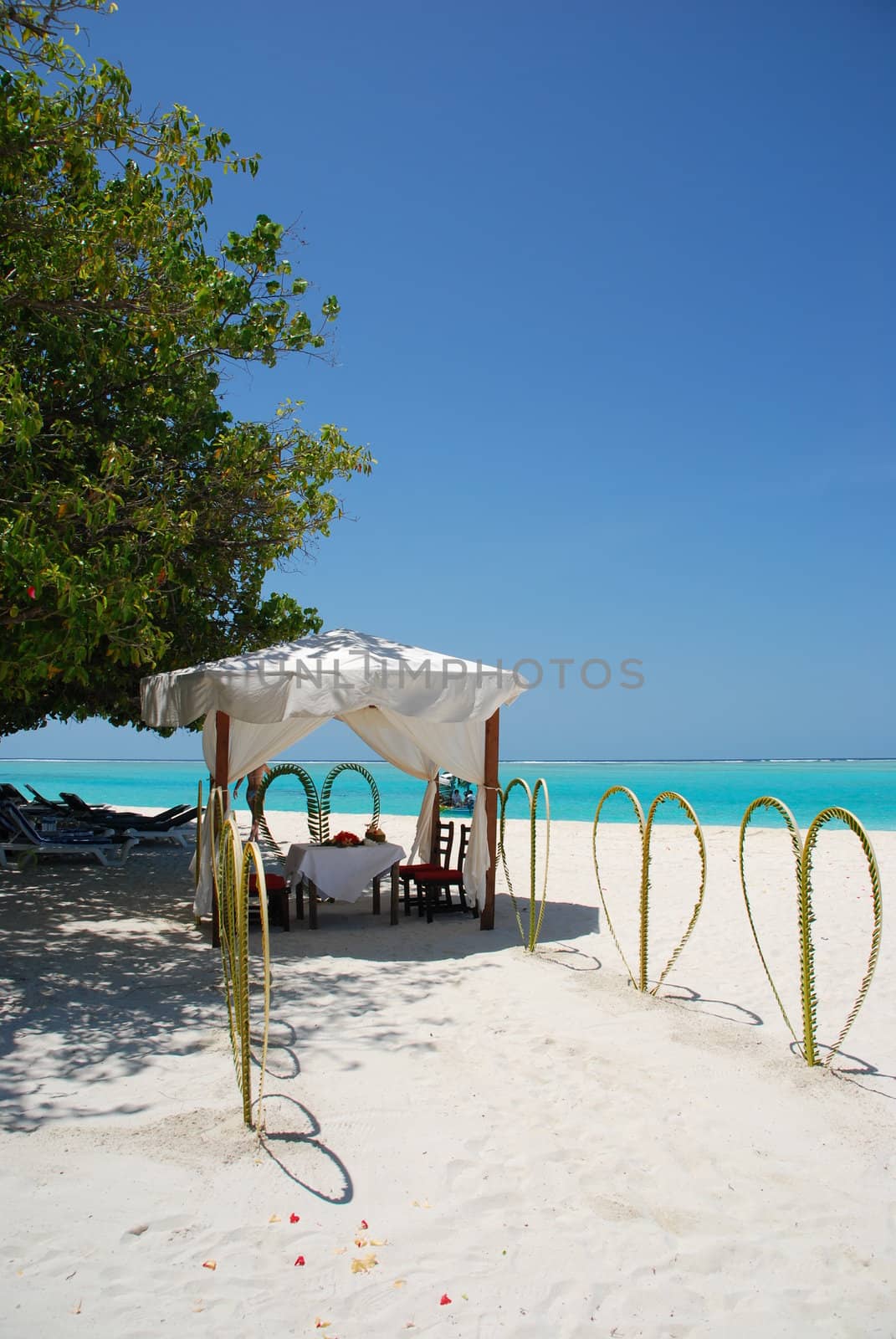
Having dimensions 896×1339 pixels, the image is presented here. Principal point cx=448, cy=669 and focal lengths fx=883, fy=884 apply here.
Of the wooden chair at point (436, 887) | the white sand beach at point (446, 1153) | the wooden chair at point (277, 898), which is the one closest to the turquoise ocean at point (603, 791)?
the wooden chair at point (436, 887)

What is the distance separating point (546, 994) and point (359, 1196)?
→ 287 cm

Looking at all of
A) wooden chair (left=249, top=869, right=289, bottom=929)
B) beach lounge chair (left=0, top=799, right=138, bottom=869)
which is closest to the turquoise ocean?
→ beach lounge chair (left=0, top=799, right=138, bottom=869)

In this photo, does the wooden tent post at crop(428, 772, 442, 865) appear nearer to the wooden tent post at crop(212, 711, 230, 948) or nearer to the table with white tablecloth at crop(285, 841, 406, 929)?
the table with white tablecloth at crop(285, 841, 406, 929)

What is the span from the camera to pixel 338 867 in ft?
27.2

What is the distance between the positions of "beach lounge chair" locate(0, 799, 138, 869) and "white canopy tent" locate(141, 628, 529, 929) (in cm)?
393

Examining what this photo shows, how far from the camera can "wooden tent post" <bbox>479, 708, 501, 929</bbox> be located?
8156 mm

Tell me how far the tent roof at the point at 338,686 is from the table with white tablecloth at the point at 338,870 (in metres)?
1.53

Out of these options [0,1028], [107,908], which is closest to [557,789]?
[107,908]

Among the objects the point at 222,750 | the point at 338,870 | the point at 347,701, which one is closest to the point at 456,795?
the point at 338,870

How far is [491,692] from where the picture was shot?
302 inches

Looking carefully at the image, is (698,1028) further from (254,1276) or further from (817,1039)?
(254,1276)

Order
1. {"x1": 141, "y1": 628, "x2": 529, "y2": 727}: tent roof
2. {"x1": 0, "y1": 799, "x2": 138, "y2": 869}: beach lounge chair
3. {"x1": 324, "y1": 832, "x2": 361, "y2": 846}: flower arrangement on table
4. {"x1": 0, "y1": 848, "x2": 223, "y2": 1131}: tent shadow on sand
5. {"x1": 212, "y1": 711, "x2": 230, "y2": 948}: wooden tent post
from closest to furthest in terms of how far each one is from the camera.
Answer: {"x1": 0, "y1": 848, "x2": 223, "y2": 1131}: tent shadow on sand
{"x1": 141, "y1": 628, "x2": 529, "y2": 727}: tent roof
{"x1": 212, "y1": 711, "x2": 230, "y2": 948}: wooden tent post
{"x1": 324, "y1": 832, "x2": 361, "y2": 846}: flower arrangement on table
{"x1": 0, "y1": 799, "x2": 138, "y2": 869}: beach lounge chair

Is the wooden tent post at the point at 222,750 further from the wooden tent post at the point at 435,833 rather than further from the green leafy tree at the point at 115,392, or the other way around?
the wooden tent post at the point at 435,833

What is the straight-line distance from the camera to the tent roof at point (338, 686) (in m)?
7.26
